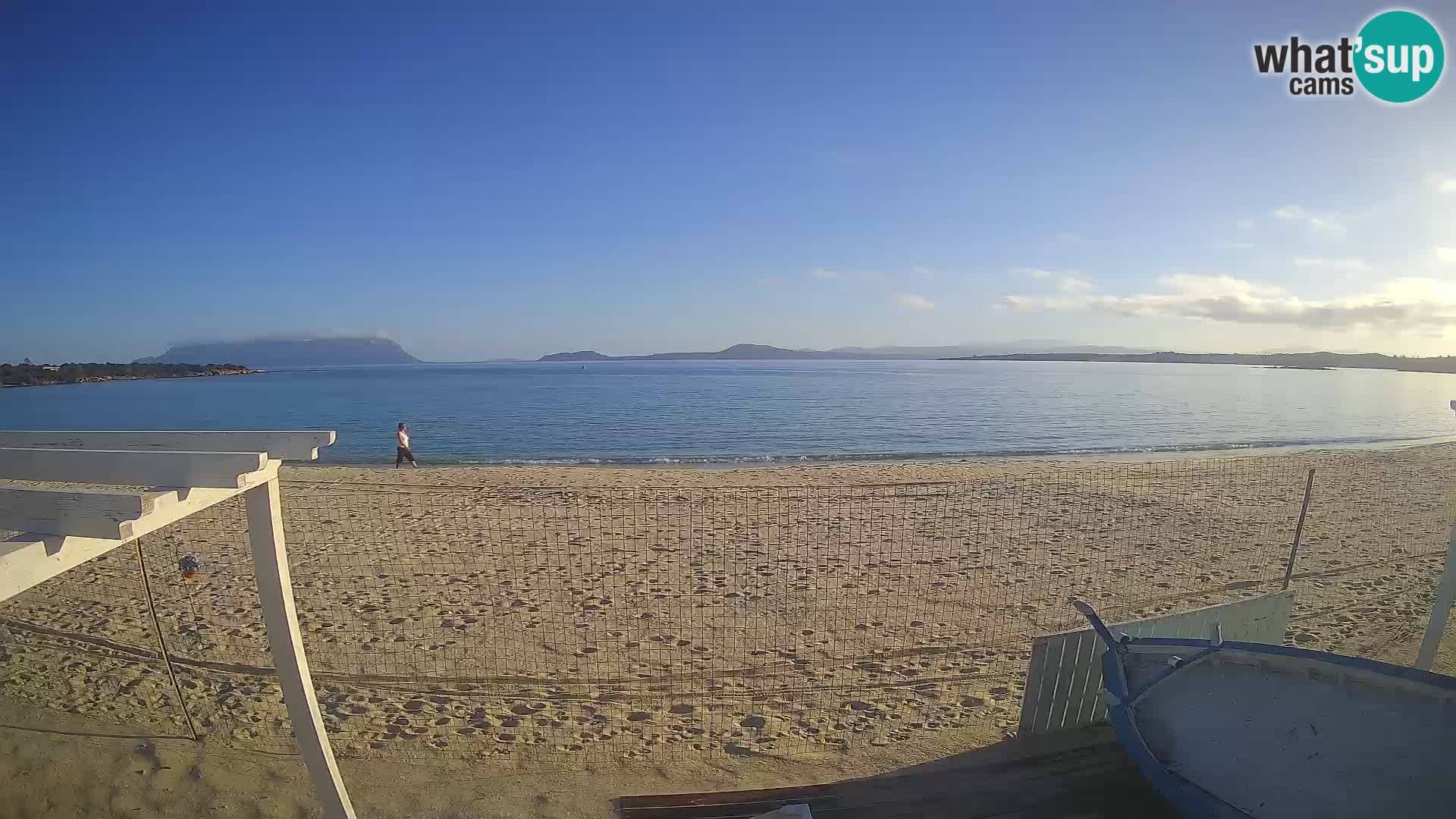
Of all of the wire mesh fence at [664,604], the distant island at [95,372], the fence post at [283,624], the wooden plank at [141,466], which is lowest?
the wire mesh fence at [664,604]

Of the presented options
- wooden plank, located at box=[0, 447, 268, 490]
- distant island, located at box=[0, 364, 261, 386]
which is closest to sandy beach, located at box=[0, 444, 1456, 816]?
wooden plank, located at box=[0, 447, 268, 490]

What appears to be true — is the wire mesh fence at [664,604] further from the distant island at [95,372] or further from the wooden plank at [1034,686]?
the distant island at [95,372]

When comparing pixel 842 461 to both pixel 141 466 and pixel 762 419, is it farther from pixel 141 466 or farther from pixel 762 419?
pixel 141 466

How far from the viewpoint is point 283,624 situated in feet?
9.87

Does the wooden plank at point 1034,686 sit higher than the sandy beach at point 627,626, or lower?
higher

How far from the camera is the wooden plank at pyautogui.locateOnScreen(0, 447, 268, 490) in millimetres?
2305

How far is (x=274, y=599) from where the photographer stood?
9.73 ft

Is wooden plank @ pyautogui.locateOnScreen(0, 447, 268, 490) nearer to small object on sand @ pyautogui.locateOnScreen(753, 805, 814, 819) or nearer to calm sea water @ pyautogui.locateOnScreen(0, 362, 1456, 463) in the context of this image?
small object on sand @ pyautogui.locateOnScreen(753, 805, 814, 819)

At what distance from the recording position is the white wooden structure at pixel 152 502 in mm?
1951

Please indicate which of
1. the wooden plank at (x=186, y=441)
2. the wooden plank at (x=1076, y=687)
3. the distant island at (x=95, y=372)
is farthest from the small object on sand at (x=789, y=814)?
the distant island at (x=95, y=372)

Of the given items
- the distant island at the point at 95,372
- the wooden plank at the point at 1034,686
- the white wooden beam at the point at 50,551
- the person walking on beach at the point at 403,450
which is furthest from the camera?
the distant island at the point at 95,372

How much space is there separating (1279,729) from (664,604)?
5.99 m

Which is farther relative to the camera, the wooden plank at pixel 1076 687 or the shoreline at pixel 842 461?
the shoreline at pixel 842 461

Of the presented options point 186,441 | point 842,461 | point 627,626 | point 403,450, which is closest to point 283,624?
point 186,441
